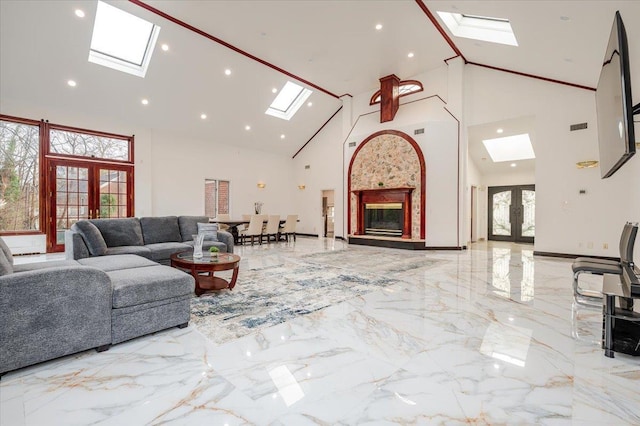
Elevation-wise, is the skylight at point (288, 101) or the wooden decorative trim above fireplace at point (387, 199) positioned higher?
the skylight at point (288, 101)

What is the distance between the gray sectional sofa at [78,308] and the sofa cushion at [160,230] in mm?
2578

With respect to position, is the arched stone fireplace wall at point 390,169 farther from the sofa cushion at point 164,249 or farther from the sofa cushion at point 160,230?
the sofa cushion at point 164,249

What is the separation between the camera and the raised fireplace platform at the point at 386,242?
27.0 feet

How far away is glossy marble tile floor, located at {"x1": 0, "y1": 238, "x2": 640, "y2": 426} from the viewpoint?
5.31ft

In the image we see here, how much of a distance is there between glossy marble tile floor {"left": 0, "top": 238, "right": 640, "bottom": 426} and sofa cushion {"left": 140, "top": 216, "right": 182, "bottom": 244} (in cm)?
324

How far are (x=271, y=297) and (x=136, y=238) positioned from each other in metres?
2.97

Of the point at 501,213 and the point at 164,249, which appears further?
the point at 501,213

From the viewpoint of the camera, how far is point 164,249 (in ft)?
16.1

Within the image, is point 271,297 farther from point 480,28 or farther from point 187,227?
point 480,28

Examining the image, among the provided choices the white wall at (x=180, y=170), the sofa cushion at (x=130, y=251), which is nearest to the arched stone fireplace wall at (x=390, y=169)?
the white wall at (x=180, y=170)

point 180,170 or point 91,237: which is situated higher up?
point 180,170

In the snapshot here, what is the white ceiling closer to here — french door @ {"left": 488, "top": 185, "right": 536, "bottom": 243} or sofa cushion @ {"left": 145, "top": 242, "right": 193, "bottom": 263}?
sofa cushion @ {"left": 145, "top": 242, "right": 193, "bottom": 263}

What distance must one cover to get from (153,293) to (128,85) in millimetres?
6627

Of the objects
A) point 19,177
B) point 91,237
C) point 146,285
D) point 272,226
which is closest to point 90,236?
point 91,237
